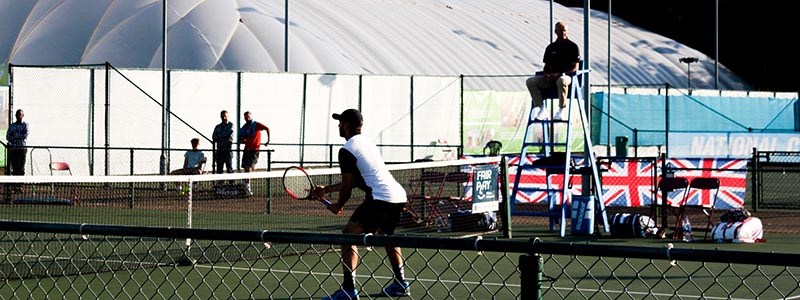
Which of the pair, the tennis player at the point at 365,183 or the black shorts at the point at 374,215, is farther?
the black shorts at the point at 374,215

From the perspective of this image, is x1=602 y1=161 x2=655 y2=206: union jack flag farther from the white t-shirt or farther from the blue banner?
the blue banner

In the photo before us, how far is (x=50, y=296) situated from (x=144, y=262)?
98.5 inches

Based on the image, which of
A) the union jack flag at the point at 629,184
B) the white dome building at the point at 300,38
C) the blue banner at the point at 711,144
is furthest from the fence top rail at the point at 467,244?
the blue banner at the point at 711,144

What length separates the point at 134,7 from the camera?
145 ft

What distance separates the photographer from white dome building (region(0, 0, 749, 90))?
139 ft

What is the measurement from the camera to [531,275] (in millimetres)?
5438

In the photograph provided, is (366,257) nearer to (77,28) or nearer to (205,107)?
(205,107)

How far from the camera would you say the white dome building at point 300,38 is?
139ft

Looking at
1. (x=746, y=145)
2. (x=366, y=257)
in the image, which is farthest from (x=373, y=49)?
(x=366, y=257)

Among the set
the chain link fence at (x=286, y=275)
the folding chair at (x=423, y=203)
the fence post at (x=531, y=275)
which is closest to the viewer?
the fence post at (x=531, y=275)

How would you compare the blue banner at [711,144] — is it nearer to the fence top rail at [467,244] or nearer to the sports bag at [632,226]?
the sports bag at [632,226]

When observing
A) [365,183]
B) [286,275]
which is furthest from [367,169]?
[286,275]

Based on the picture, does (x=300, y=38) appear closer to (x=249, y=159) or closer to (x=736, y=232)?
(x=249, y=159)

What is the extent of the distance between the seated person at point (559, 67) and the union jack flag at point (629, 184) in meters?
3.89
